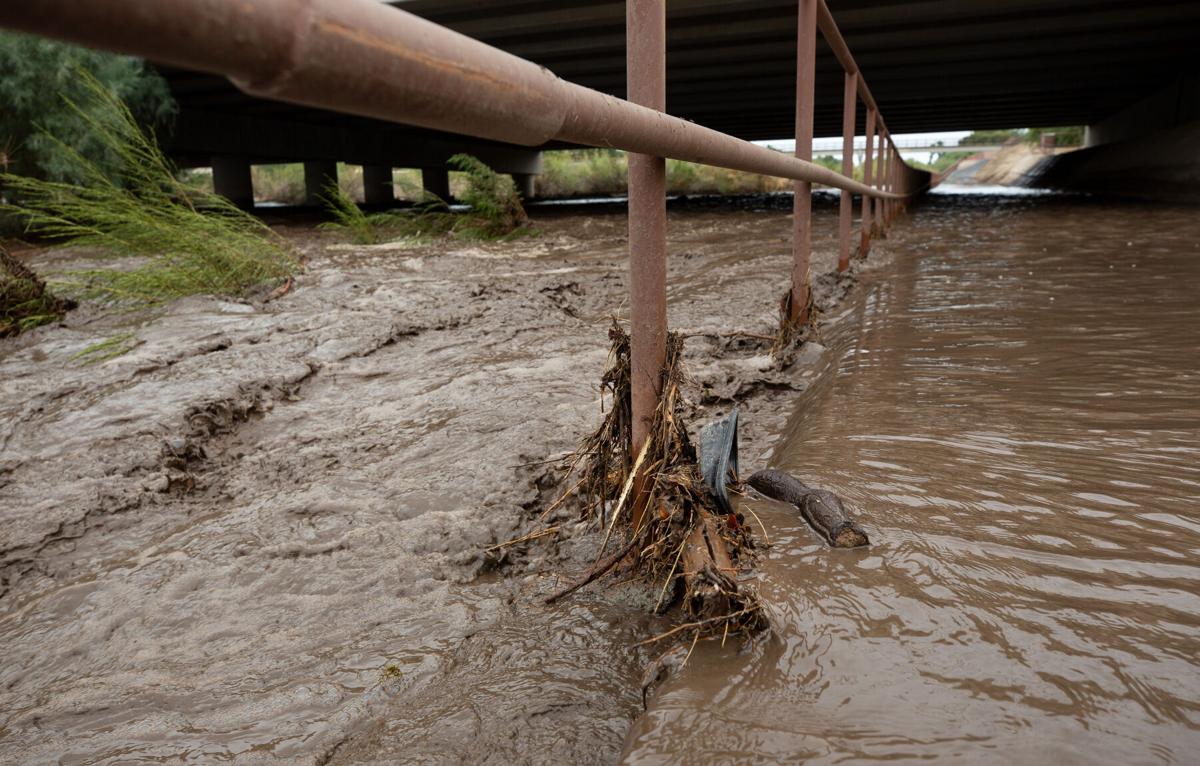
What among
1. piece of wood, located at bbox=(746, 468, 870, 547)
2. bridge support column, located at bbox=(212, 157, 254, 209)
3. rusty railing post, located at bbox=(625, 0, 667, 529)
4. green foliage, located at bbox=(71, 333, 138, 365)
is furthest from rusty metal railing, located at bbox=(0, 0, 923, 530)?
bridge support column, located at bbox=(212, 157, 254, 209)

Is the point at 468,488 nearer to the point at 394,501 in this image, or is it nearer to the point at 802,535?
the point at 394,501

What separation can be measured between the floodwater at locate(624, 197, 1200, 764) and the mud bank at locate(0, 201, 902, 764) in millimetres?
221

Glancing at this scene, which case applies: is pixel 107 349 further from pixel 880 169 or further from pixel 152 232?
pixel 880 169

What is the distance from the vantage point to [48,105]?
7637 millimetres

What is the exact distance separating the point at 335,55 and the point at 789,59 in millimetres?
13362

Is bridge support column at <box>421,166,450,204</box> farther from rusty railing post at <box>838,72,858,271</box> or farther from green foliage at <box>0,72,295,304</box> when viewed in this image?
rusty railing post at <box>838,72,858,271</box>

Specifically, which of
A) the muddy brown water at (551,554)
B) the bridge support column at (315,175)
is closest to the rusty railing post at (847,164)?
the muddy brown water at (551,554)

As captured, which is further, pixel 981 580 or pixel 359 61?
pixel 981 580

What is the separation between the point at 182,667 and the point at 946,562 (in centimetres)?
129

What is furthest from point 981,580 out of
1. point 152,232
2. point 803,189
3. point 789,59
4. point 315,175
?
point 315,175

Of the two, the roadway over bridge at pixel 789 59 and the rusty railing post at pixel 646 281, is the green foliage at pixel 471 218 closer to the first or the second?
the roadway over bridge at pixel 789 59

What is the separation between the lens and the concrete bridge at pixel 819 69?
10344mm

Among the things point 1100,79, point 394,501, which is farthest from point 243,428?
point 1100,79

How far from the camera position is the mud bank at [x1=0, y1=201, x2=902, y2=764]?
3.71 feet
